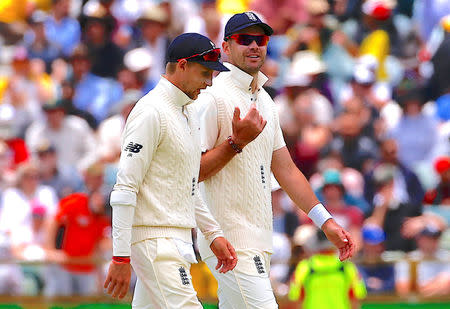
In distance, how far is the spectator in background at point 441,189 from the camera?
11289 mm

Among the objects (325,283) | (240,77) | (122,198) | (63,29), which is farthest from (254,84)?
(63,29)

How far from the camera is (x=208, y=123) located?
20.7 ft

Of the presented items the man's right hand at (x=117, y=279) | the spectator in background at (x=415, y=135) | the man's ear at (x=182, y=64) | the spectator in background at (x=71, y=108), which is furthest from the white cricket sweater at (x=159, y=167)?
the spectator in background at (x=71, y=108)

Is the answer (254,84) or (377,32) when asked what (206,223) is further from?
(377,32)

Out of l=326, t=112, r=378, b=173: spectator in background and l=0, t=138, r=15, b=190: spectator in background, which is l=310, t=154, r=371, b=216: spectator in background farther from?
l=0, t=138, r=15, b=190: spectator in background

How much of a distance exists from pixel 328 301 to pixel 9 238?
363 centimetres

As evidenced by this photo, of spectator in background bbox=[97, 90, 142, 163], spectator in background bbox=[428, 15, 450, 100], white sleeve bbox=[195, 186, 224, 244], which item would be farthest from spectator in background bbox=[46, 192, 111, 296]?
spectator in background bbox=[428, 15, 450, 100]

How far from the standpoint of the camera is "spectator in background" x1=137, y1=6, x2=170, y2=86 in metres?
13.7

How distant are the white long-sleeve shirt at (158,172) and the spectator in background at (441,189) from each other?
602 centimetres

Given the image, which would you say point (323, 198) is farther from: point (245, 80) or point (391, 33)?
point (245, 80)

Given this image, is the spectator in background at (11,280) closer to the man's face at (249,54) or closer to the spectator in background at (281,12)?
the man's face at (249,54)

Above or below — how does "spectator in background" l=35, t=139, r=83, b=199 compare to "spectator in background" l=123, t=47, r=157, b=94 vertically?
below

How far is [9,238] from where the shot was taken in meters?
11.2

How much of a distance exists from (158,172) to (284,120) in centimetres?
690
